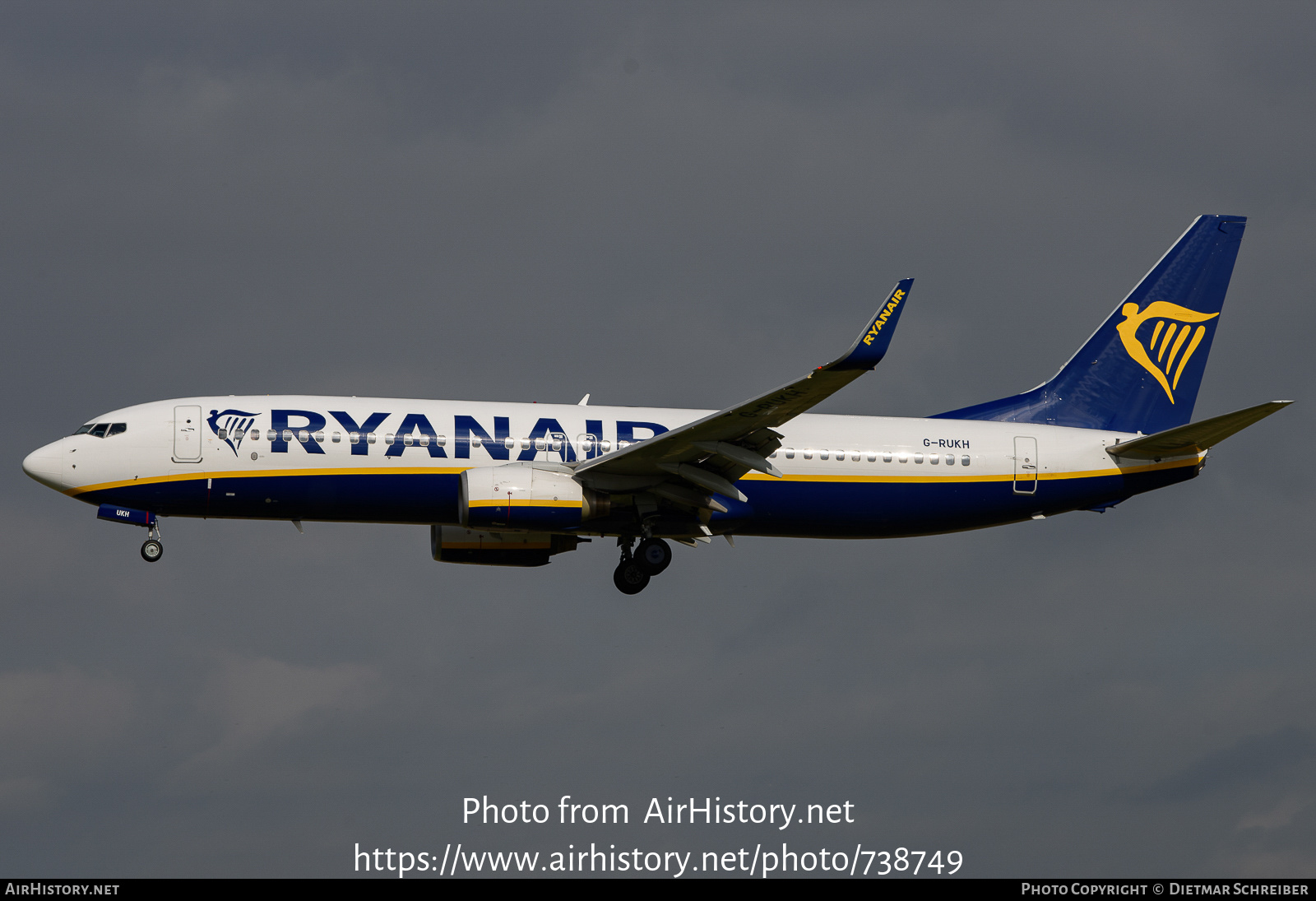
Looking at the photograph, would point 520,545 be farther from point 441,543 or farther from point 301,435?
point 301,435

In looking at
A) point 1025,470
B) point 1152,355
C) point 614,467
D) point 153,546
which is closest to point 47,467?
point 153,546

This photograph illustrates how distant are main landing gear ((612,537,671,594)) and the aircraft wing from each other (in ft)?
5.35

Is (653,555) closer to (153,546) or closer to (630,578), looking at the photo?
(630,578)

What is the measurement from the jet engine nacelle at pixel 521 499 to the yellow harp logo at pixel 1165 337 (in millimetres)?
17147

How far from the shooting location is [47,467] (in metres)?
33.6

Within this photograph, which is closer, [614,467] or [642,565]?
[614,467]

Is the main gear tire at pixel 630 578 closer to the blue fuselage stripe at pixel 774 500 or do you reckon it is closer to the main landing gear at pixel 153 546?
the blue fuselage stripe at pixel 774 500

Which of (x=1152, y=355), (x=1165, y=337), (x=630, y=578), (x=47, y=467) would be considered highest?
(x=1165, y=337)

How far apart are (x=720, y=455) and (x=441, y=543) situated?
8.22m

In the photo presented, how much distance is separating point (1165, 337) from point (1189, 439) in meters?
6.28

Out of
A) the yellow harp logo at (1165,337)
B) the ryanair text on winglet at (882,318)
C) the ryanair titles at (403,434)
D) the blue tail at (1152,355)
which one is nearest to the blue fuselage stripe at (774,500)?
the ryanair titles at (403,434)

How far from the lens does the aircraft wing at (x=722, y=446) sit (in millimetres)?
30000

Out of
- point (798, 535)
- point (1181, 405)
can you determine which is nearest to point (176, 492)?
point (798, 535)

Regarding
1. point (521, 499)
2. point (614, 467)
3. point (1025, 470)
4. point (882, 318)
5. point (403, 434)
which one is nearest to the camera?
point (882, 318)
